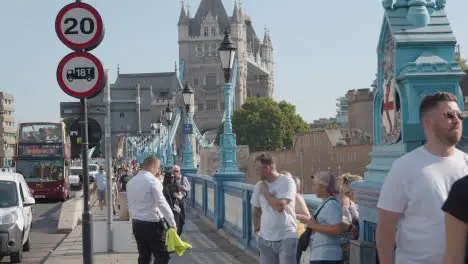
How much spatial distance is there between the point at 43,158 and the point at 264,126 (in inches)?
3430

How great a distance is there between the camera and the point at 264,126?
402ft

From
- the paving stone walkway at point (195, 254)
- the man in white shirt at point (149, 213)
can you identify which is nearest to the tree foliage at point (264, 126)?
the paving stone walkway at point (195, 254)

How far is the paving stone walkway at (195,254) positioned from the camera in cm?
1248

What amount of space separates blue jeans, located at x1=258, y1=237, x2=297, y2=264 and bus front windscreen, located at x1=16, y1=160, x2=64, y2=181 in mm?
29519

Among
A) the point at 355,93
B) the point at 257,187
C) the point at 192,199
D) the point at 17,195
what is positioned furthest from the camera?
the point at 355,93

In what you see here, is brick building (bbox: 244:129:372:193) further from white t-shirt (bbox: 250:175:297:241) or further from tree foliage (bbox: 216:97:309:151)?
tree foliage (bbox: 216:97:309:151)

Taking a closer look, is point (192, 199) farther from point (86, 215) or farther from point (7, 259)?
point (86, 215)

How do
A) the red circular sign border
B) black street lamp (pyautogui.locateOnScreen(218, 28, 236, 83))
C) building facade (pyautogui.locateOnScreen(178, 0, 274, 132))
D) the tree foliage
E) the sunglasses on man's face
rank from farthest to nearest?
building facade (pyautogui.locateOnScreen(178, 0, 274, 132)) < the tree foliage < black street lamp (pyautogui.locateOnScreen(218, 28, 236, 83)) < the red circular sign border < the sunglasses on man's face

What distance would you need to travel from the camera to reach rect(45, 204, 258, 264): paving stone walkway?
12.5m

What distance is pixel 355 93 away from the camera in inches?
3206

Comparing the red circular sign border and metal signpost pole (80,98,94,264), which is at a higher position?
the red circular sign border

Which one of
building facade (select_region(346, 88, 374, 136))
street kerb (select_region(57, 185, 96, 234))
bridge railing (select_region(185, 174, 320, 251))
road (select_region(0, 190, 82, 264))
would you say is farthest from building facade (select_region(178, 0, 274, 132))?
bridge railing (select_region(185, 174, 320, 251))

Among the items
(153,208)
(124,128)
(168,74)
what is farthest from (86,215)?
(168,74)

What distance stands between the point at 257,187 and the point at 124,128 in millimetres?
5418
